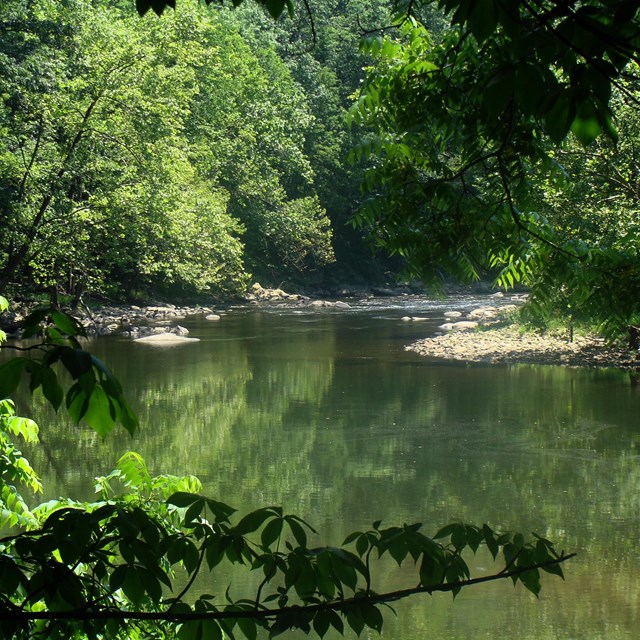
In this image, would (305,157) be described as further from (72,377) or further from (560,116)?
(72,377)

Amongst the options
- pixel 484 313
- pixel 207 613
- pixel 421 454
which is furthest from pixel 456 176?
pixel 484 313

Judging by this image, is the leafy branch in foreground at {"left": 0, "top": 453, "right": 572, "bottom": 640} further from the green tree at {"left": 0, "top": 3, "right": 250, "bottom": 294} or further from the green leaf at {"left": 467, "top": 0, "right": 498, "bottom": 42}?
the green tree at {"left": 0, "top": 3, "right": 250, "bottom": 294}

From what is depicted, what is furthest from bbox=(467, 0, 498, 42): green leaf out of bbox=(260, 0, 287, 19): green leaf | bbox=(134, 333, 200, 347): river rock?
bbox=(134, 333, 200, 347): river rock

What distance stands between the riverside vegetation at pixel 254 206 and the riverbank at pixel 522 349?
483 cm

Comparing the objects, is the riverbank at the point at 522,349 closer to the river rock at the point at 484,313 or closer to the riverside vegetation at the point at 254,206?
the river rock at the point at 484,313

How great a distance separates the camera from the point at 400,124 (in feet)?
12.6

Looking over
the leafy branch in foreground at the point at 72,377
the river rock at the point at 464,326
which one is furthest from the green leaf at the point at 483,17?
the river rock at the point at 464,326

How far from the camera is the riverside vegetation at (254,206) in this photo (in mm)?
1815

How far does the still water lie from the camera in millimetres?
7094

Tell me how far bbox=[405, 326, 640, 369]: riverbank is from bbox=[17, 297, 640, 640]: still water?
84 cm

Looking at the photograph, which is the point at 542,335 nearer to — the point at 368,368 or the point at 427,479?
the point at 368,368

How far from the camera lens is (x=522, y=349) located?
69.4 ft

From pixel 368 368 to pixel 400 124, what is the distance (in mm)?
15472

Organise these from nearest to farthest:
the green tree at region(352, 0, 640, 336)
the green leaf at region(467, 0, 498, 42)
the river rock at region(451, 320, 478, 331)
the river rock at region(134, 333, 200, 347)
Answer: the green leaf at region(467, 0, 498, 42), the green tree at region(352, 0, 640, 336), the river rock at region(134, 333, 200, 347), the river rock at region(451, 320, 478, 331)
